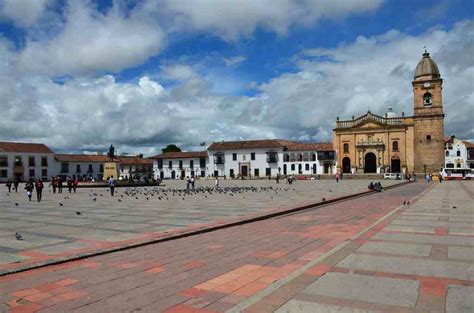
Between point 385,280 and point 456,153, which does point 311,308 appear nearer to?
point 385,280

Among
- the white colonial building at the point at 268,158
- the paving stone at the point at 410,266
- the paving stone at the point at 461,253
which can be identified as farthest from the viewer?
the white colonial building at the point at 268,158

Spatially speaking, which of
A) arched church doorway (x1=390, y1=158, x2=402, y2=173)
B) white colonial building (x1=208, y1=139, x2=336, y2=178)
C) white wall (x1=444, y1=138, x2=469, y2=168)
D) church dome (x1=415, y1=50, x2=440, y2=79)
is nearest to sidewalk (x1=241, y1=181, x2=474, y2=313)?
arched church doorway (x1=390, y1=158, x2=402, y2=173)

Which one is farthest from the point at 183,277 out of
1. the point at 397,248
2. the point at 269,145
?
the point at 269,145

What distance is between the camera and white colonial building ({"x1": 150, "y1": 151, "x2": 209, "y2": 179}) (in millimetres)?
76688

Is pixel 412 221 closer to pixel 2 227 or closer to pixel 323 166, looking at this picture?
pixel 2 227

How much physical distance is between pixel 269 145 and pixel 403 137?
21562mm

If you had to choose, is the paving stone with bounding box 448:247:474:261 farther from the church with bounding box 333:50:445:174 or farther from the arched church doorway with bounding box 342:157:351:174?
the arched church doorway with bounding box 342:157:351:174

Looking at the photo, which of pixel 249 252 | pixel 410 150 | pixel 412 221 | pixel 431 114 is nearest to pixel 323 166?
pixel 410 150

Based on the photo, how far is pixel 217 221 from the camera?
10.6m

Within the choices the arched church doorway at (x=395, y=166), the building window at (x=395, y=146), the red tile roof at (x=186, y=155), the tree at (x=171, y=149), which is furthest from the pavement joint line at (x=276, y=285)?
the tree at (x=171, y=149)

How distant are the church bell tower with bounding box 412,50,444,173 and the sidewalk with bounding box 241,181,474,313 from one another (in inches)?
2285

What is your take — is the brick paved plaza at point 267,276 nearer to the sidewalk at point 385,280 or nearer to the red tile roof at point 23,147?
the sidewalk at point 385,280

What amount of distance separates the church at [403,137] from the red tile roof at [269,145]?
295cm

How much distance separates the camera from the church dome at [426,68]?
202 ft
